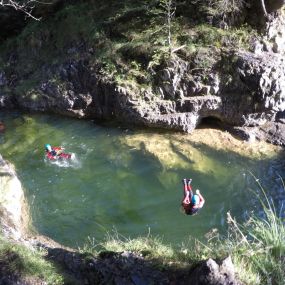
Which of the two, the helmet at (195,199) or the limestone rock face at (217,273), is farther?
the helmet at (195,199)

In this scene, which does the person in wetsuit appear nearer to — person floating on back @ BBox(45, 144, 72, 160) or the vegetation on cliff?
person floating on back @ BBox(45, 144, 72, 160)

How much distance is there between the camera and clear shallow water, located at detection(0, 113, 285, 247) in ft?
30.2

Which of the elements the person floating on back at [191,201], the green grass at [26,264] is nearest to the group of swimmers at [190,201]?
the person floating on back at [191,201]

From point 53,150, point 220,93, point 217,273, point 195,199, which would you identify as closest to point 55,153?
point 53,150

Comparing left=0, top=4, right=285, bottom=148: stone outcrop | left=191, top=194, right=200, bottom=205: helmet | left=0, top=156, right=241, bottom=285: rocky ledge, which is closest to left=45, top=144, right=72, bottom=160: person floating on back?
left=0, top=4, right=285, bottom=148: stone outcrop

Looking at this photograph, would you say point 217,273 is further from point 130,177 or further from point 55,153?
point 55,153

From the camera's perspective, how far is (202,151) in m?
11.6

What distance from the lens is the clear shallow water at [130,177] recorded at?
921 cm

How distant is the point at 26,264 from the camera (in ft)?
18.0

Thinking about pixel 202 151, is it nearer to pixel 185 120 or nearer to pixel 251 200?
pixel 185 120

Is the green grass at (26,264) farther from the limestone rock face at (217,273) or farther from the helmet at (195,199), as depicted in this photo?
the helmet at (195,199)

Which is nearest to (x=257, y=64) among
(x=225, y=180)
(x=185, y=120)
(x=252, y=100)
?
(x=252, y=100)

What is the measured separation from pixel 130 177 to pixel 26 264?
5490mm

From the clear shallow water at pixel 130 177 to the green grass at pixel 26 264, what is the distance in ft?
9.50
